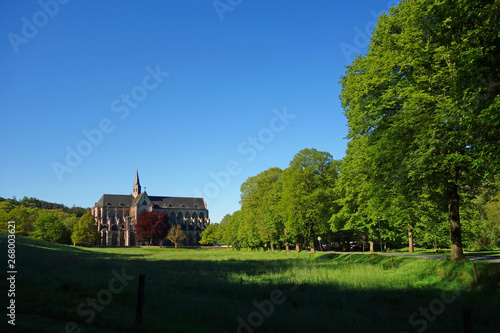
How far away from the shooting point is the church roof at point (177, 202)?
175 m

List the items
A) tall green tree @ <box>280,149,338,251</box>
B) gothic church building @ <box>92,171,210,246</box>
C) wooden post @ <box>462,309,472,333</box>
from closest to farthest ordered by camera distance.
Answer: wooden post @ <box>462,309,472,333</box>
tall green tree @ <box>280,149,338,251</box>
gothic church building @ <box>92,171,210,246</box>

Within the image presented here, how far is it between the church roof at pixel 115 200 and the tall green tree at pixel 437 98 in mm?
162087

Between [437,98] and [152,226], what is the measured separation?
402ft

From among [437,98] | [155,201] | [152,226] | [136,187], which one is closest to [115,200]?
[136,187]

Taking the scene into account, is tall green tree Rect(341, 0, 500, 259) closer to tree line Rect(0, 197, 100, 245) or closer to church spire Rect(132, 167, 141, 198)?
tree line Rect(0, 197, 100, 245)

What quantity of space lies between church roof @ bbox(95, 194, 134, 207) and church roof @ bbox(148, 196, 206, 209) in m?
10.8

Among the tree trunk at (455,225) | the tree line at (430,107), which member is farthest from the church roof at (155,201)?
the tree trunk at (455,225)

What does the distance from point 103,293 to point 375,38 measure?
2300 cm

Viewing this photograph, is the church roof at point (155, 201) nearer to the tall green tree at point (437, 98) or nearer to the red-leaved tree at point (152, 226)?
the red-leaved tree at point (152, 226)

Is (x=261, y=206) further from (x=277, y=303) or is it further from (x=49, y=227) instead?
(x=49, y=227)

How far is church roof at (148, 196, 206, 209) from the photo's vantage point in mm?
174625

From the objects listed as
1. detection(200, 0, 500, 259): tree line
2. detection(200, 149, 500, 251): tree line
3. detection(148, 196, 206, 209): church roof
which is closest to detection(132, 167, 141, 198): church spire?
detection(148, 196, 206, 209): church roof

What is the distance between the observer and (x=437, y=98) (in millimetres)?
18047

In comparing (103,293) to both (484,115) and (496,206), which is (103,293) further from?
(496,206)
